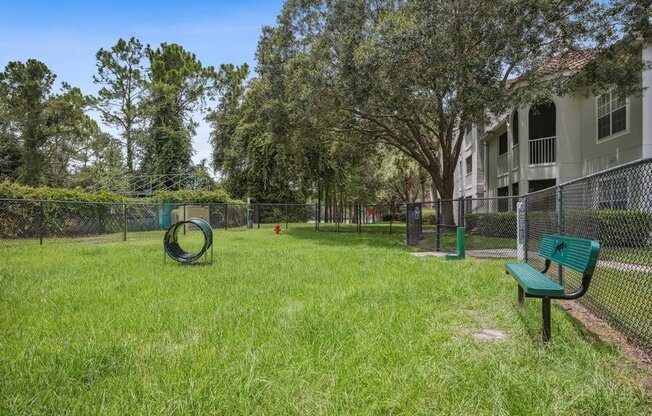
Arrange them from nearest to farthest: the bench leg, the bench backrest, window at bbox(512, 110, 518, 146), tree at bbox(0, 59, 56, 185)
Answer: the bench backrest → the bench leg → window at bbox(512, 110, 518, 146) → tree at bbox(0, 59, 56, 185)

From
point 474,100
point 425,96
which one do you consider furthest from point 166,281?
point 425,96

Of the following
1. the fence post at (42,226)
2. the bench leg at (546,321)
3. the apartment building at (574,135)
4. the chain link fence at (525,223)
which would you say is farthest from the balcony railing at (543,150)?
the fence post at (42,226)

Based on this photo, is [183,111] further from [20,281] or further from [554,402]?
[554,402]

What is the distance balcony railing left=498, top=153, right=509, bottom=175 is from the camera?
2176 cm

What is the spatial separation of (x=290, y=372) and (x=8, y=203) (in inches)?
598

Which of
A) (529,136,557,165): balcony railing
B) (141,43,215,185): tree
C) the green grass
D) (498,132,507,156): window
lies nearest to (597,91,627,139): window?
(529,136,557,165): balcony railing

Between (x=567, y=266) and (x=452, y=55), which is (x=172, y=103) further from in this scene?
(x=567, y=266)

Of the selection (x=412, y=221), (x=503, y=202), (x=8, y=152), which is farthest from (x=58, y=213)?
(x=8, y=152)

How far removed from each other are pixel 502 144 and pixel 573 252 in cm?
2063

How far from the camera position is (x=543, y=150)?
18.0 m

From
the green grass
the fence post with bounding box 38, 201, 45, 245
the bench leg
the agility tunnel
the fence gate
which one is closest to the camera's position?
the green grass

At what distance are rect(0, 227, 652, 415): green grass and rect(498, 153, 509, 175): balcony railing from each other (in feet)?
55.1

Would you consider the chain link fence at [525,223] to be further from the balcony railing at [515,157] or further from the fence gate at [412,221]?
the balcony railing at [515,157]

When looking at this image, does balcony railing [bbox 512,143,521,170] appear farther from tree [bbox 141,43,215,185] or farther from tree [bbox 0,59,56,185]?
tree [bbox 0,59,56,185]
